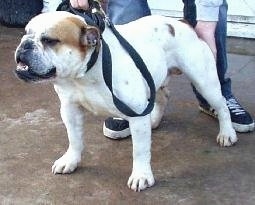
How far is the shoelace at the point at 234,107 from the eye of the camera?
3.58 meters

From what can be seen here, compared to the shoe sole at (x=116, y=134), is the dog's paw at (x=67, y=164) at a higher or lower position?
higher

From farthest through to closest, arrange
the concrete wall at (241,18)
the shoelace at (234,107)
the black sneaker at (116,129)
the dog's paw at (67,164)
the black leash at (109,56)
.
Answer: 1. the concrete wall at (241,18)
2. the shoelace at (234,107)
3. the black sneaker at (116,129)
4. the dog's paw at (67,164)
5. the black leash at (109,56)

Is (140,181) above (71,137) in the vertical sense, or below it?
below

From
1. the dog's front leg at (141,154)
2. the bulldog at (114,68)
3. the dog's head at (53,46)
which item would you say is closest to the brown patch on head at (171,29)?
the bulldog at (114,68)

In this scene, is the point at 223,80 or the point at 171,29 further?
the point at 223,80

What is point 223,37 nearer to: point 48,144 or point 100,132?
point 100,132

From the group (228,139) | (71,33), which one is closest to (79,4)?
(71,33)

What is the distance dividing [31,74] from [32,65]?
1.7 inches

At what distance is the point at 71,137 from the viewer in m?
3.03

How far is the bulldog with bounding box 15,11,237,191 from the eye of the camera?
2.46m

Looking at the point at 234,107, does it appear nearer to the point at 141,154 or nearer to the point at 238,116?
the point at 238,116

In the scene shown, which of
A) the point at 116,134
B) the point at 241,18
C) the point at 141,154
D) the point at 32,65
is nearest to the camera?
the point at 32,65

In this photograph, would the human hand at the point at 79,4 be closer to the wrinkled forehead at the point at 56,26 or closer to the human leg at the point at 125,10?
the wrinkled forehead at the point at 56,26

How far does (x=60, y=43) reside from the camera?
2.46 meters
